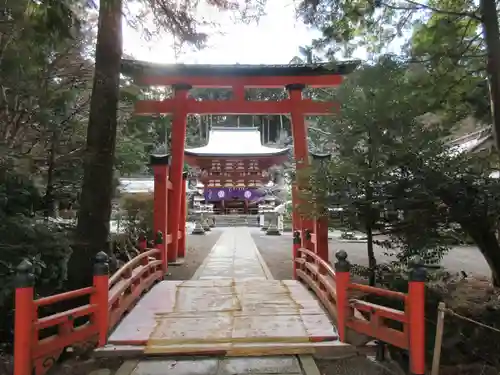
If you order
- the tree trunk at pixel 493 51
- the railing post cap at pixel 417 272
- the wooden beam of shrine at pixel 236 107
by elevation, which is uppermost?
the wooden beam of shrine at pixel 236 107

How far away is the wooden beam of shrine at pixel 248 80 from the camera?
10172mm

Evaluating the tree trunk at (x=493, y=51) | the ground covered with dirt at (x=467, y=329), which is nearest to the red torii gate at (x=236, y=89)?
the tree trunk at (x=493, y=51)

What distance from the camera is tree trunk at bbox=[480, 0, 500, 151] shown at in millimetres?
5680

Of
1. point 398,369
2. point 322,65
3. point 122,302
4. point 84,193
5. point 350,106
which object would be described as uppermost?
point 322,65

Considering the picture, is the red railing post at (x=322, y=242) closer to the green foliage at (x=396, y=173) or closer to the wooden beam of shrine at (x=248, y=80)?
the green foliage at (x=396, y=173)

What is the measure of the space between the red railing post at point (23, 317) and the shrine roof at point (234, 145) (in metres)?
26.3

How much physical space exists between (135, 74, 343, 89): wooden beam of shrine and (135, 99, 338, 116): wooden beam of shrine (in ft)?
1.36

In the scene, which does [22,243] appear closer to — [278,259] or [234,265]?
[234,265]

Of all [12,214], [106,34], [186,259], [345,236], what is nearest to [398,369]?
[345,236]

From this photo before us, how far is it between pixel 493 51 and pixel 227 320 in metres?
4.90

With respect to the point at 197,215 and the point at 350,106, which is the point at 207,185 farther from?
the point at 350,106

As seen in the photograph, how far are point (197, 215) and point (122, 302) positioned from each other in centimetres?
1869

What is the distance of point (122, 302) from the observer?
5.50 meters

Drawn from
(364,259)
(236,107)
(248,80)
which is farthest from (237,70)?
(364,259)
